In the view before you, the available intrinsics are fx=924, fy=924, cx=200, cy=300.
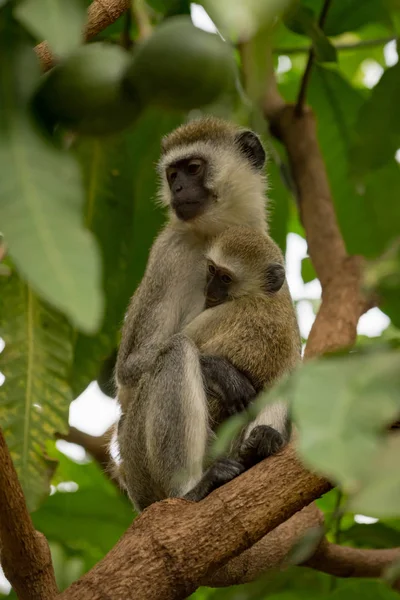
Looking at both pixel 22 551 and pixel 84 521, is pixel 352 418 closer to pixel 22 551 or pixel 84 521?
pixel 22 551

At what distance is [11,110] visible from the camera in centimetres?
109

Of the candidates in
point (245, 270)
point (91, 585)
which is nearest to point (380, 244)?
point (245, 270)

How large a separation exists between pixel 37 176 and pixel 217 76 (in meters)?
0.32

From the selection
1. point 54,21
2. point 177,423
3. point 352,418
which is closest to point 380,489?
point 352,418

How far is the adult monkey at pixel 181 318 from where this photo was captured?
385 centimetres

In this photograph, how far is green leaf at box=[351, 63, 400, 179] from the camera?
5.25ft

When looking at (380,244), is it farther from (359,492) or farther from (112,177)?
(359,492)

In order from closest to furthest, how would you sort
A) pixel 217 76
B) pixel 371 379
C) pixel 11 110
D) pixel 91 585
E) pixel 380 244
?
pixel 371 379, pixel 11 110, pixel 217 76, pixel 91 585, pixel 380 244

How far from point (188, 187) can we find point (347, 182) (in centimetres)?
83

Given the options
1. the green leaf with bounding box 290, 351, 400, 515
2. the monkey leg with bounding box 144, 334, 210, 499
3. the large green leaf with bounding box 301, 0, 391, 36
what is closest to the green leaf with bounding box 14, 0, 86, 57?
the green leaf with bounding box 290, 351, 400, 515

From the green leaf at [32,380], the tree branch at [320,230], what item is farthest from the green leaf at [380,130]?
the tree branch at [320,230]

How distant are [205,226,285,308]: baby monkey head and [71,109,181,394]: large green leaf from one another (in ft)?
1.50

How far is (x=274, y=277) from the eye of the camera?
4.36 metres

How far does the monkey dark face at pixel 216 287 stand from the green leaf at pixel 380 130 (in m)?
2.65
